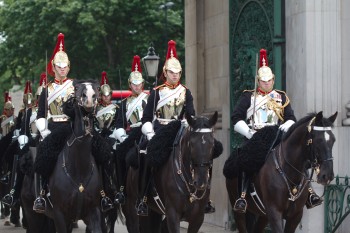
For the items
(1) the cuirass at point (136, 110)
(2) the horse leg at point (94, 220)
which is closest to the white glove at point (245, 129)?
(2) the horse leg at point (94, 220)

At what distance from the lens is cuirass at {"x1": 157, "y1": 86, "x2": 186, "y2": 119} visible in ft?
55.6

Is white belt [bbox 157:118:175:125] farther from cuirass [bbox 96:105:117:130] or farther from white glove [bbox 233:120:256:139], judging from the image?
cuirass [bbox 96:105:117:130]

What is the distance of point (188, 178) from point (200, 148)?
3.08 ft

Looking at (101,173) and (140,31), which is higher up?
(140,31)

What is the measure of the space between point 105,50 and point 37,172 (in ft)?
113

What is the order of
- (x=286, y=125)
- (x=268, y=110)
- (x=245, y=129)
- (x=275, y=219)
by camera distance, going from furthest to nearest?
(x=268, y=110) → (x=245, y=129) → (x=286, y=125) → (x=275, y=219)

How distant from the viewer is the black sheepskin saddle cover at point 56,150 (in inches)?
622

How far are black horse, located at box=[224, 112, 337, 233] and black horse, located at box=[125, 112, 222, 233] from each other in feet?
2.94

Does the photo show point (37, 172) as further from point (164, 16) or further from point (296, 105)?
point (164, 16)

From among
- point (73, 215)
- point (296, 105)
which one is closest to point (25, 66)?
point (296, 105)

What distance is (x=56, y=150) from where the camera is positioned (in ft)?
52.1

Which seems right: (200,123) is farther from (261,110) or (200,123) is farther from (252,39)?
(252,39)

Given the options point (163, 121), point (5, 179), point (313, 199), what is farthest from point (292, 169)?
point (5, 179)

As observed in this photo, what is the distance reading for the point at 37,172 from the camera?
632 inches
